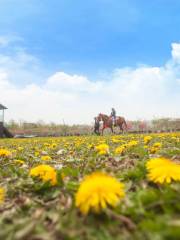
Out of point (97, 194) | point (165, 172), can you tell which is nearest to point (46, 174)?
point (165, 172)

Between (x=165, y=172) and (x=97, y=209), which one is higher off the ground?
(x=165, y=172)

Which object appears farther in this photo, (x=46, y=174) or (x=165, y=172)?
(x=46, y=174)

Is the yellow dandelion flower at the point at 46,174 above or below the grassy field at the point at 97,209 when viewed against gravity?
above

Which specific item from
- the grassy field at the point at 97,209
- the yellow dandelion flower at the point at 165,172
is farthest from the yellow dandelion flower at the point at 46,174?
the yellow dandelion flower at the point at 165,172

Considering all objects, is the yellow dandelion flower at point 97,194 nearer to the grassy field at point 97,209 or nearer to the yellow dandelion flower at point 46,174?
the grassy field at point 97,209

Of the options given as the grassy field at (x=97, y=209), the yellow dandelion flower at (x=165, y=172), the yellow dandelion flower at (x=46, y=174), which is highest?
the yellow dandelion flower at (x=165, y=172)

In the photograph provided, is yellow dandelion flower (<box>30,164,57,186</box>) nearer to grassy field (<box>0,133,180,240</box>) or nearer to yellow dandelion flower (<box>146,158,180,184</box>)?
grassy field (<box>0,133,180,240</box>)

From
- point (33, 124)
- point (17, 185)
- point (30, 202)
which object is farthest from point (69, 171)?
point (33, 124)

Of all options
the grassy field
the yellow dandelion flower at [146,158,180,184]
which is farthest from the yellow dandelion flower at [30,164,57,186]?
the yellow dandelion flower at [146,158,180,184]

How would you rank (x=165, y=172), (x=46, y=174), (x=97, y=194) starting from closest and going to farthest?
(x=97, y=194) < (x=165, y=172) < (x=46, y=174)

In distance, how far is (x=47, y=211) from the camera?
5.89ft

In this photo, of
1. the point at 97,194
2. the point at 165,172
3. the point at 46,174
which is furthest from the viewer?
the point at 46,174

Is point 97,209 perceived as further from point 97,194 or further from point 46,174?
point 46,174

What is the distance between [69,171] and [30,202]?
24.7 inches
